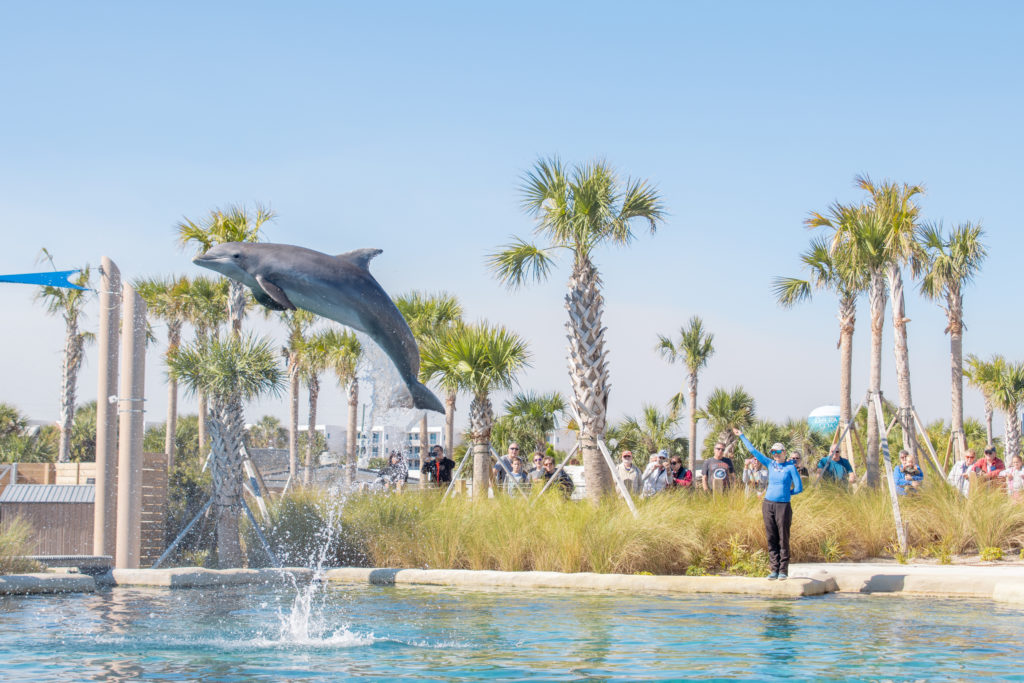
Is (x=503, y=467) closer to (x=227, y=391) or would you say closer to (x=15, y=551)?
(x=227, y=391)

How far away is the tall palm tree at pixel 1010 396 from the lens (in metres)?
35.4

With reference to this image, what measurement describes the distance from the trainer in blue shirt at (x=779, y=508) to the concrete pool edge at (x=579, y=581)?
0.51m

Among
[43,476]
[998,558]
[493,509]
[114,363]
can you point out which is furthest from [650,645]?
[43,476]

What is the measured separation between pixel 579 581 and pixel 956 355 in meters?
18.0

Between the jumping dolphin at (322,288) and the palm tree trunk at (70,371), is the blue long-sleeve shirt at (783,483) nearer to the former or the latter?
the jumping dolphin at (322,288)

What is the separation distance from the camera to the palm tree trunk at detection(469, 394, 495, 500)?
18.3 meters

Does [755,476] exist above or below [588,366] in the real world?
below

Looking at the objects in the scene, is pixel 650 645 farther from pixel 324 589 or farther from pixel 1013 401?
pixel 1013 401

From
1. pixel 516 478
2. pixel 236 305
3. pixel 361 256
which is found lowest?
pixel 516 478

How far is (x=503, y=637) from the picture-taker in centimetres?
837

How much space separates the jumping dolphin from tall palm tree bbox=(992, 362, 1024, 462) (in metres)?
33.0

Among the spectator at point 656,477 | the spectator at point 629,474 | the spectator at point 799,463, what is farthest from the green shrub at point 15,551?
the spectator at point 799,463

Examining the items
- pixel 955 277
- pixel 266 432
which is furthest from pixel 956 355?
pixel 266 432

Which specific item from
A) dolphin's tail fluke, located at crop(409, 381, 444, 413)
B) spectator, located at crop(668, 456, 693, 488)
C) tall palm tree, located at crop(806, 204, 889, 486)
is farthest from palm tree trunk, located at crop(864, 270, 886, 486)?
dolphin's tail fluke, located at crop(409, 381, 444, 413)
